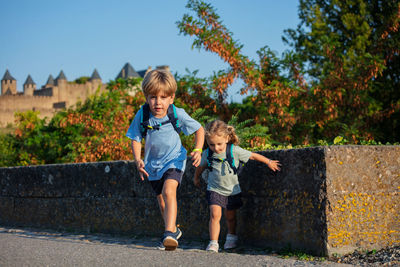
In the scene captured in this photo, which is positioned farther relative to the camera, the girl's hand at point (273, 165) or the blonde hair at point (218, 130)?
the blonde hair at point (218, 130)

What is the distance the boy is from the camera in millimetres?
3920

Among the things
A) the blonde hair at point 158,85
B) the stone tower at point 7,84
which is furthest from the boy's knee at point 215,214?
the stone tower at point 7,84

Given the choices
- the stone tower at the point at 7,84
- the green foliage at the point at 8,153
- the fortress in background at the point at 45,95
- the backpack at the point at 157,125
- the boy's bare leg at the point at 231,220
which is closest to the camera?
the backpack at the point at 157,125

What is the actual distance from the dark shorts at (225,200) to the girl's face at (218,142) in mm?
372

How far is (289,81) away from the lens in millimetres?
7398

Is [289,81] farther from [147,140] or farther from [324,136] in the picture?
[147,140]

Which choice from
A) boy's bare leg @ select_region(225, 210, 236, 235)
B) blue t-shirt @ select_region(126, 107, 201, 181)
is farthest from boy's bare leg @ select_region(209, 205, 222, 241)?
blue t-shirt @ select_region(126, 107, 201, 181)

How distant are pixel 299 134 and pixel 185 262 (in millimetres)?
4340

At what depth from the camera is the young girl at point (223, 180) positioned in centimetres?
405

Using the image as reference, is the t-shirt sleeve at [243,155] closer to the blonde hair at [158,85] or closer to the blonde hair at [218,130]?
the blonde hair at [218,130]

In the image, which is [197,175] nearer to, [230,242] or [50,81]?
[230,242]

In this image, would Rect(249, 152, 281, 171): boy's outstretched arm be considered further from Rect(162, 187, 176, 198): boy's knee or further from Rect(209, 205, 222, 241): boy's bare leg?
Rect(162, 187, 176, 198): boy's knee

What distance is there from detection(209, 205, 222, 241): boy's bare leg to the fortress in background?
40.6 metres

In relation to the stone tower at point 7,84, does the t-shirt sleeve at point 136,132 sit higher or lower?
lower
